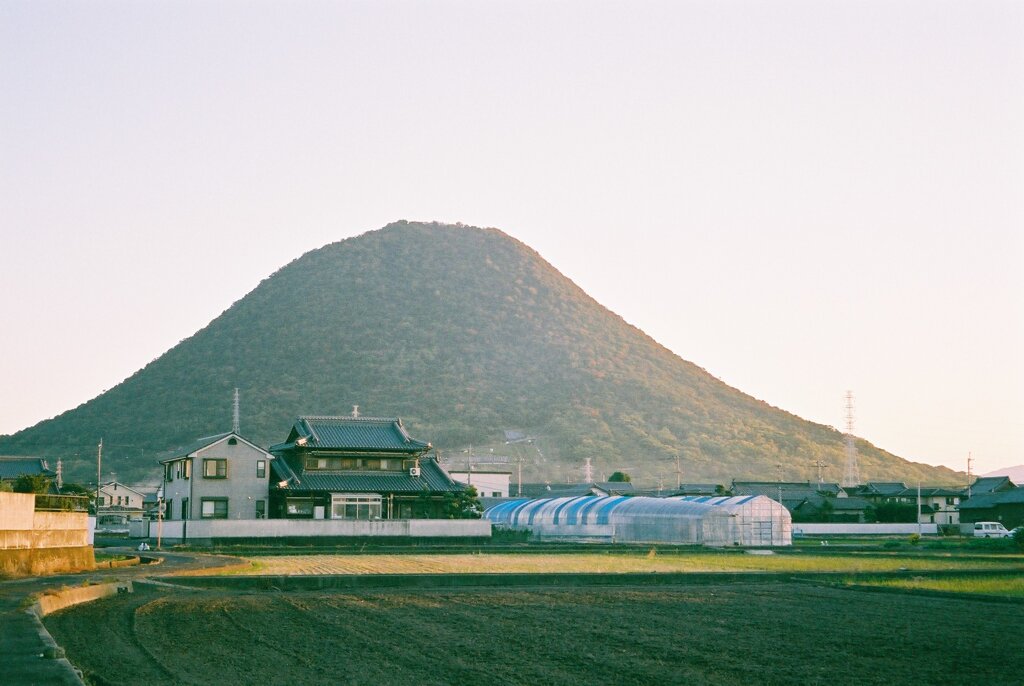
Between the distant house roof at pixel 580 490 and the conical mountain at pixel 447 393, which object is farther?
the conical mountain at pixel 447 393

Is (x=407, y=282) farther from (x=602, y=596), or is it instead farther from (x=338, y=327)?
(x=602, y=596)

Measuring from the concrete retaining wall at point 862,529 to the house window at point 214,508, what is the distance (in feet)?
132

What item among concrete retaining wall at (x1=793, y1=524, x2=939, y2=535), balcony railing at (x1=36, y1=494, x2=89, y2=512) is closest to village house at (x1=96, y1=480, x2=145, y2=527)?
concrete retaining wall at (x1=793, y1=524, x2=939, y2=535)

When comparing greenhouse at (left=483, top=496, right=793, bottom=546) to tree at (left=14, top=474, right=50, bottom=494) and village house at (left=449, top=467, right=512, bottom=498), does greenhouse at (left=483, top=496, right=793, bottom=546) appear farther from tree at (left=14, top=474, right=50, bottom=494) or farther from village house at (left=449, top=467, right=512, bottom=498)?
village house at (left=449, top=467, right=512, bottom=498)

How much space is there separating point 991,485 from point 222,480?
7428cm

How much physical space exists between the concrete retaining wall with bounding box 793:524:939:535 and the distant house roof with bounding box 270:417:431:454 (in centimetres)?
2923

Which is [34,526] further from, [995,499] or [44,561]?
[995,499]

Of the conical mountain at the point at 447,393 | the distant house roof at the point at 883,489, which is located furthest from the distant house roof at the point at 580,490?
the conical mountain at the point at 447,393

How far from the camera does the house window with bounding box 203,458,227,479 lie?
190 ft

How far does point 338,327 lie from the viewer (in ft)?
590

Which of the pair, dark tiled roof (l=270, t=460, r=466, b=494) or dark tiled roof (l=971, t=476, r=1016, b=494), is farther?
dark tiled roof (l=971, t=476, r=1016, b=494)

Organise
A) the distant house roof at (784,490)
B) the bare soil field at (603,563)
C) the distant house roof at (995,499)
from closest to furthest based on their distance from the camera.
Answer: the bare soil field at (603,563) → the distant house roof at (995,499) → the distant house roof at (784,490)

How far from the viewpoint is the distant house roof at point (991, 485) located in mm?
99469

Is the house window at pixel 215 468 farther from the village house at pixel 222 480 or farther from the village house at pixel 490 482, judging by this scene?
the village house at pixel 490 482
